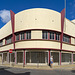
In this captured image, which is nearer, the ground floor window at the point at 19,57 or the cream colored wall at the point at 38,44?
the cream colored wall at the point at 38,44

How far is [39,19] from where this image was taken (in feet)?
54.1

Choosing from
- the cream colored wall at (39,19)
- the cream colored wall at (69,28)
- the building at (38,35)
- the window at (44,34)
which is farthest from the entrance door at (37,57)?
the cream colored wall at (69,28)

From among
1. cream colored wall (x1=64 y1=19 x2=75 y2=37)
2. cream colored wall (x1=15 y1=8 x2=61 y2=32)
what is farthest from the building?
cream colored wall (x1=64 y1=19 x2=75 y2=37)

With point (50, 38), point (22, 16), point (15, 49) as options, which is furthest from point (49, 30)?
point (15, 49)

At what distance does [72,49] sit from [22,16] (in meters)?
12.4

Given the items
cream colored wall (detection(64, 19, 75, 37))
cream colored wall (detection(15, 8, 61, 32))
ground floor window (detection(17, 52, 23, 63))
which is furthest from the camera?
cream colored wall (detection(64, 19, 75, 37))

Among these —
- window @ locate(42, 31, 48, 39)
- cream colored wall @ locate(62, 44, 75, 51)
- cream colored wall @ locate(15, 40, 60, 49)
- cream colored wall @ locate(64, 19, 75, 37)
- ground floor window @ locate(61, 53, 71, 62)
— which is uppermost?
cream colored wall @ locate(64, 19, 75, 37)

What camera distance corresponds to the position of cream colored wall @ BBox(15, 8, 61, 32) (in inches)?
645

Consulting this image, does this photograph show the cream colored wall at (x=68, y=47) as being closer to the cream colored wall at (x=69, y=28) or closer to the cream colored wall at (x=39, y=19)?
the cream colored wall at (x=69, y=28)

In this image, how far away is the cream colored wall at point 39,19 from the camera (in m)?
16.4

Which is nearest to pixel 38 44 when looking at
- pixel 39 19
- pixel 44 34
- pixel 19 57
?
pixel 44 34

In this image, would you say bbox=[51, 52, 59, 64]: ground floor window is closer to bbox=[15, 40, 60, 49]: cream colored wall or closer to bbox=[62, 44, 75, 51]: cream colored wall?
bbox=[62, 44, 75, 51]: cream colored wall

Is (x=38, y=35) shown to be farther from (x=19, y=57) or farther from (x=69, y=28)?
(x=69, y=28)

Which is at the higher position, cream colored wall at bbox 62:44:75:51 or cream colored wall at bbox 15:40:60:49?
cream colored wall at bbox 15:40:60:49
